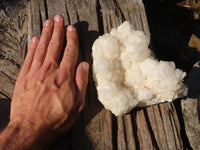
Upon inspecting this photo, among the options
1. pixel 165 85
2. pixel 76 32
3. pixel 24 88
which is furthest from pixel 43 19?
pixel 165 85

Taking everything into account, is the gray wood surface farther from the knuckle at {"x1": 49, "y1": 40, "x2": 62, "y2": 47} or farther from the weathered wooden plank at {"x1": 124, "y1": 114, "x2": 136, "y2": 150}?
the knuckle at {"x1": 49, "y1": 40, "x2": 62, "y2": 47}

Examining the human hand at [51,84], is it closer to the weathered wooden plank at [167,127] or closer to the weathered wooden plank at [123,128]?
the weathered wooden plank at [123,128]

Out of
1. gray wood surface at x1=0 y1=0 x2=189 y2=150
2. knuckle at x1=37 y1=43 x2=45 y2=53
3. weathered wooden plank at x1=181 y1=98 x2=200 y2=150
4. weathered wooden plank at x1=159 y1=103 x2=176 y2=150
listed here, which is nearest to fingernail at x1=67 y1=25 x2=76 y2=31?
gray wood surface at x1=0 y1=0 x2=189 y2=150

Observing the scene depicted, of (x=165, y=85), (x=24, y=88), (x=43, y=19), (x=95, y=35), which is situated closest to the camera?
(x=165, y=85)

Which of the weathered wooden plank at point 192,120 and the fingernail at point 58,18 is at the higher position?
the fingernail at point 58,18

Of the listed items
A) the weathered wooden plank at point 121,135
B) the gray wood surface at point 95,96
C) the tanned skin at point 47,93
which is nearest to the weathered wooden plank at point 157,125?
the gray wood surface at point 95,96

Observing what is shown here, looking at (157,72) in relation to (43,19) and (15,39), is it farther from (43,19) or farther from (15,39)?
(15,39)

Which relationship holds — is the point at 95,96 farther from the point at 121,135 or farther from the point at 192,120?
the point at 192,120

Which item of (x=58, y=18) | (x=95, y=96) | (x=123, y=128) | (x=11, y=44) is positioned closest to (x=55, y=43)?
(x=58, y=18)

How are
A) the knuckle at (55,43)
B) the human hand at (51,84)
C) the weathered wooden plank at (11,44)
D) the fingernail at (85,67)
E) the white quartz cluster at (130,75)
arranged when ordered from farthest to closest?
1. the weathered wooden plank at (11,44)
2. the knuckle at (55,43)
3. the fingernail at (85,67)
4. the human hand at (51,84)
5. the white quartz cluster at (130,75)
